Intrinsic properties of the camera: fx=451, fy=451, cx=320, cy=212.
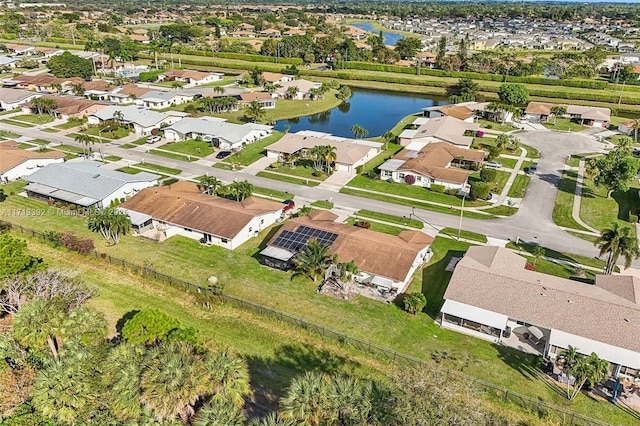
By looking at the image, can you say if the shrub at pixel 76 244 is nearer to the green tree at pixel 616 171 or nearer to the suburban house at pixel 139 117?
the suburban house at pixel 139 117

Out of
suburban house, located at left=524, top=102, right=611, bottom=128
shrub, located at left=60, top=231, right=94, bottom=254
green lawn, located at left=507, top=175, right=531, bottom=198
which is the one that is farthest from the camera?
suburban house, located at left=524, top=102, right=611, bottom=128

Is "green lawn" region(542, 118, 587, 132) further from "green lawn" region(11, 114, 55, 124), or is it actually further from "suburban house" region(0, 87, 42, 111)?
"suburban house" region(0, 87, 42, 111)

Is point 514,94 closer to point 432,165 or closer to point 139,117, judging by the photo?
point 432,165

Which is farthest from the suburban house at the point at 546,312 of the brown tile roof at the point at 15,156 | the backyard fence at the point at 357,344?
the brown tile roof at the point at 15,156

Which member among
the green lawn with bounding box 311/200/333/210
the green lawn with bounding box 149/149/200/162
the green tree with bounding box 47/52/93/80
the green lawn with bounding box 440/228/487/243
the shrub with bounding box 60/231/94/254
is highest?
the green tree with bounding box 47/52/93/80

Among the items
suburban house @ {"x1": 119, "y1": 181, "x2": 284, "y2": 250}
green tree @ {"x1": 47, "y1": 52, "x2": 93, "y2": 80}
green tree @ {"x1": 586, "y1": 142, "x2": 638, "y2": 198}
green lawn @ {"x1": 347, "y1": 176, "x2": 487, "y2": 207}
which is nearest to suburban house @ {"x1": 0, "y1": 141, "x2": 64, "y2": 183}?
suburban house @ {"x1": 119, "y1": 181, "x2": 284, "y2": 250}

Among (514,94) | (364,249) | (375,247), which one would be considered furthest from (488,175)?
(514,94)
